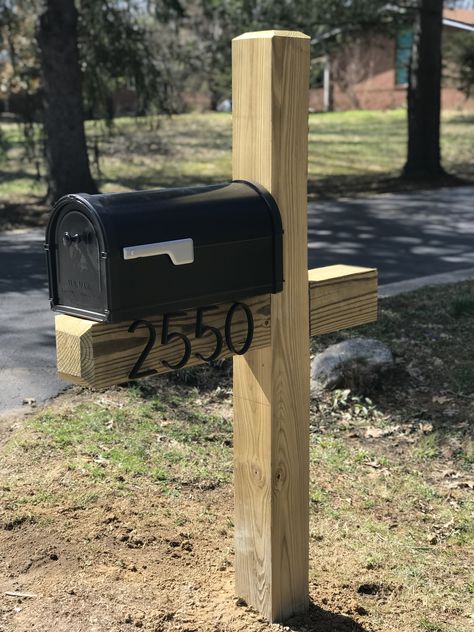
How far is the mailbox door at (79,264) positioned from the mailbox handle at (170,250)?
8cm

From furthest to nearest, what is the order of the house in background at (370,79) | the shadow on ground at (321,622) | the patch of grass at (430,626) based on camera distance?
the house in background at (370,79)
the patch of grass at (430,626)
the shadow on ground at (321,622)

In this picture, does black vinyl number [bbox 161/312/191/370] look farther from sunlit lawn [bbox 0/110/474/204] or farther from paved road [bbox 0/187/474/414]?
sunlit lawn [bbox 0/110/474/204]

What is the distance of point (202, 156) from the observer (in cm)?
1856

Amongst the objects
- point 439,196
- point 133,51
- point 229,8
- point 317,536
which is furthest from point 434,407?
point 229,8

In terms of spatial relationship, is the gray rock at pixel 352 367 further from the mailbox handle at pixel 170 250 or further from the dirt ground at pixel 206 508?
the mailbox handle at pixel 170 250

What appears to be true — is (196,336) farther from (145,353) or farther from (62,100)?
(62,100)

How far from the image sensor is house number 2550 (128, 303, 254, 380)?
7.25ft

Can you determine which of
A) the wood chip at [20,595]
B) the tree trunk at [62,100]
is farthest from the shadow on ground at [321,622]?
the tree trunk at [62,100]

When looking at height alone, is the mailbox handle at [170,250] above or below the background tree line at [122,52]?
below

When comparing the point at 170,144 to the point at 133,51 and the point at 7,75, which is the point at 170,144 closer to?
the point at 7,75

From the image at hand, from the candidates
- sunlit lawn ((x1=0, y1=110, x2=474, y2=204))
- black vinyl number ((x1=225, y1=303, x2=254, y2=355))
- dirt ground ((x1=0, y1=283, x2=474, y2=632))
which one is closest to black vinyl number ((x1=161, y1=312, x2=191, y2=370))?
black vinyl number ((x1=225, y1=303, x2=254, y2=355))

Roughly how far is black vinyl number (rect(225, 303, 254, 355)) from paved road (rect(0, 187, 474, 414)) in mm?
2503

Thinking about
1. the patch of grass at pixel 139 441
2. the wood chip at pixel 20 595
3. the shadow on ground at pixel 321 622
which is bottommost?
the shadow on ground at pixel 321 622

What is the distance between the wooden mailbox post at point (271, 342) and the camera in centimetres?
Result: 221
